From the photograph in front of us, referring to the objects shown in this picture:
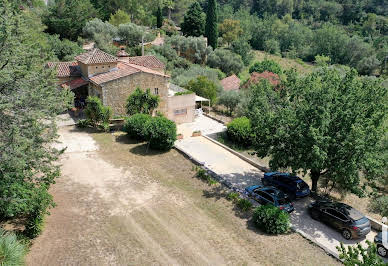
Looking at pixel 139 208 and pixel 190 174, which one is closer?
pixel 139 208

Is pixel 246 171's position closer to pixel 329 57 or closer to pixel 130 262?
pixel 130 262

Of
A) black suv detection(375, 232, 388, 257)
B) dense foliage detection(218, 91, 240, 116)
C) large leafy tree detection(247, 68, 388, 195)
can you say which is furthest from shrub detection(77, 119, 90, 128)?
black suv detection(375, 232, 388, 257)

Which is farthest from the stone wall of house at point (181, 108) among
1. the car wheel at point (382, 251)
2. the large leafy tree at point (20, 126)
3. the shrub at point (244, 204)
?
the car wheel at point (382, 251)

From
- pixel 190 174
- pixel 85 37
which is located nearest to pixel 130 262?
pixel 190 174

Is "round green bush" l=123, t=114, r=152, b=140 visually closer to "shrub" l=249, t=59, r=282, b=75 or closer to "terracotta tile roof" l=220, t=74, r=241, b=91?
"terracotta tile roof" l=220, t=74, r=241, b=91

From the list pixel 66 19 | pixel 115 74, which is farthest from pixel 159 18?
pixel 115 74

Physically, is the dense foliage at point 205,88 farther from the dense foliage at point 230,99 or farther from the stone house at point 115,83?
the stone house at point 115,83
